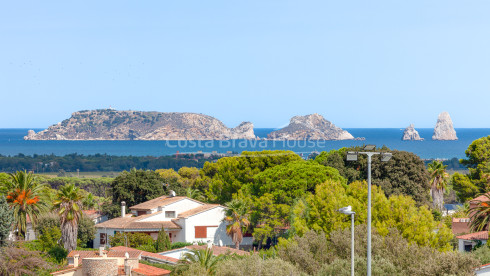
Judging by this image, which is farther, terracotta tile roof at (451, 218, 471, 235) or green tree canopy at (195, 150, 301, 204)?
green tree canopy at (195, 150, 301, 204)

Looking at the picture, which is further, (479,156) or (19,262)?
(479,156)

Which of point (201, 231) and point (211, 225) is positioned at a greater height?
point (211, 225)

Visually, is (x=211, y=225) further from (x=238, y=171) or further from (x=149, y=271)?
(x=149, y=271)

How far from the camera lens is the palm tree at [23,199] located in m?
63.2

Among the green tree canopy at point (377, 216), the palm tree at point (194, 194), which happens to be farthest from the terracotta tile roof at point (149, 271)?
the palm tree at point (194, 194)

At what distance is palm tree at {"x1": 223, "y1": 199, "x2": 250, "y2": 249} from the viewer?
70.0 metres

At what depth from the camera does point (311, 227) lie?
56.3 metres

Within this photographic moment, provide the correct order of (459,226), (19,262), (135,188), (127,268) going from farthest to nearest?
(135,188) → (459,226) → (19,262) → (127,268)

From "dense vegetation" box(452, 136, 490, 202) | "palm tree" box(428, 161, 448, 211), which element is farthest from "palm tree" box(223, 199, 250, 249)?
"palm tree" box(428, 161, 448, 211)

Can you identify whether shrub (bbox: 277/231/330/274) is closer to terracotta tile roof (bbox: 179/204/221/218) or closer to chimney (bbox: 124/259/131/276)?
chimney (bbox: 124/259/131/276)

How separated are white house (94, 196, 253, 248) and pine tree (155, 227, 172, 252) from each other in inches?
217

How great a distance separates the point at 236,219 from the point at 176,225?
666cm

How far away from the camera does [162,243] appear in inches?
2554

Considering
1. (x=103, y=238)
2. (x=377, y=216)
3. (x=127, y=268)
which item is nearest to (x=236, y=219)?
(x=103, y=238)
